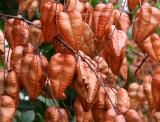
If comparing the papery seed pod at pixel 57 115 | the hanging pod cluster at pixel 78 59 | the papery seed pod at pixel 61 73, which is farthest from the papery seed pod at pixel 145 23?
the papery seed pod at pixel 57 115

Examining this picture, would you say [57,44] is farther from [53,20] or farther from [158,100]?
[158,100]

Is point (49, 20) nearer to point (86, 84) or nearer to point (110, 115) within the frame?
point (86, 84)

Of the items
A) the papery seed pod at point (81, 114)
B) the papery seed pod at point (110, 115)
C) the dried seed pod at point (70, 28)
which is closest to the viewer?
Answer: the dried seed pod at point (70, 28)

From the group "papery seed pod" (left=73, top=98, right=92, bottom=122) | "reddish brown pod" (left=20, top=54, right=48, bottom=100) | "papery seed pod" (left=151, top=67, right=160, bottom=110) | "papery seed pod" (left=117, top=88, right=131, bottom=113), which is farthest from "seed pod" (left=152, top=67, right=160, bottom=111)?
"reddish brown pod" (left=20, top=54, right=48, bottom=100)

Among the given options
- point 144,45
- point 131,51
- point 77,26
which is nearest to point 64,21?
point 77,26

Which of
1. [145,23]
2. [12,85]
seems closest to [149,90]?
[145,23]

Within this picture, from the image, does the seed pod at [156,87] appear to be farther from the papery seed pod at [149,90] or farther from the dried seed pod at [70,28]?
the dried seed pod at [70,28]

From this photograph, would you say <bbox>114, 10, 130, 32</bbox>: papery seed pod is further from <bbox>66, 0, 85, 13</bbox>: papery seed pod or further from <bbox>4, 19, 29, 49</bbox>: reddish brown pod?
<bbox>4, 19, 29, 49</bbox>: reddish brown pod
